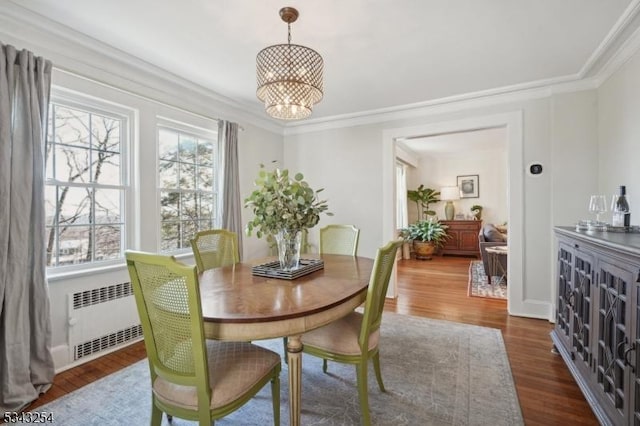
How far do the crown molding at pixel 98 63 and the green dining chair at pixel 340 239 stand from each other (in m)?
2.00

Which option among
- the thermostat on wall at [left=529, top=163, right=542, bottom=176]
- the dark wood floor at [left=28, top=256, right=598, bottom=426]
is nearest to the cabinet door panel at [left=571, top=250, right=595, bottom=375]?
the dark wood floor at [left=28, top=256, right=598, bottom=426]

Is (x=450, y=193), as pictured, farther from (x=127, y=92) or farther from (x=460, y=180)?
(x=127, y=92)

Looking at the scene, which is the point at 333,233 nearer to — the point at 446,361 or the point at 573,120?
the point at 446,361

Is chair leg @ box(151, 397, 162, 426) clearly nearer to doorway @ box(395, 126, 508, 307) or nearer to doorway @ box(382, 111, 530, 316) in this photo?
doorway @ box(382, 111, 530, 316)

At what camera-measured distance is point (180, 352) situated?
1.24 metres

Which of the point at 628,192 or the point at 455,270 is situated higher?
the point at 628,192

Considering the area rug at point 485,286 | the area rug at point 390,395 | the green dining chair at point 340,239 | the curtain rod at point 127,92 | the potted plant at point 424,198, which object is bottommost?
the area rug at point 390,395

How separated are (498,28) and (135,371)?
12.1ft

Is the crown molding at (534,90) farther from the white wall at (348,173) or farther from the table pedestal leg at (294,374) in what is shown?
the table pedestal leg at (294,374)

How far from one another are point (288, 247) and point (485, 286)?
12.6 ft

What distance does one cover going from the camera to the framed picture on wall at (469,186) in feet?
24.7

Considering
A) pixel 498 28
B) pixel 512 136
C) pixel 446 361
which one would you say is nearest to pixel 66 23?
pixel 498 28

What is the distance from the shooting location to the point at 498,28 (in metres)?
2.21

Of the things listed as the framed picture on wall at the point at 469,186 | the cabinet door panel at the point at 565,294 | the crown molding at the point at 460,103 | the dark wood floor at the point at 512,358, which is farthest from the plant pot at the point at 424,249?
the cabinet door panel at the point at 565,294
